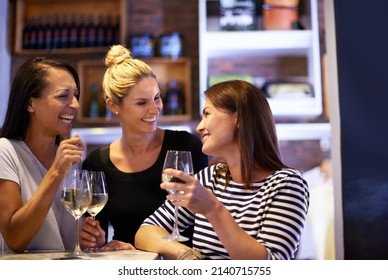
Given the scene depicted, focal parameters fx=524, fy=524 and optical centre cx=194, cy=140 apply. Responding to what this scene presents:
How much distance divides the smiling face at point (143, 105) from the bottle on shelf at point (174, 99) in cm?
169

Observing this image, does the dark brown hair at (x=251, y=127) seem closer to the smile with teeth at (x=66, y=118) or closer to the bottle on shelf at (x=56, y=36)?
the smile with teeth at (x=66, y=118)

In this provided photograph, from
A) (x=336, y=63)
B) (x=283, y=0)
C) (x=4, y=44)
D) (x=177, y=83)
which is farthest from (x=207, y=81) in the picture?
(x=336, y=63)

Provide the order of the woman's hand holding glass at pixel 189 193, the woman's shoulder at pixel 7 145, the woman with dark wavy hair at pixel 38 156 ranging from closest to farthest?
the woman's hand holding glass at pixel 189 193 < the woman with dark wavy hair at pixel 38 156 < the woman's shoulder at pixel 7 145

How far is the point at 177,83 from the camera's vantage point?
3.42 meters

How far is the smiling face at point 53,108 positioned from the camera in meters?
1.46

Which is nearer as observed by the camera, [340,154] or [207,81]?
[340,154]

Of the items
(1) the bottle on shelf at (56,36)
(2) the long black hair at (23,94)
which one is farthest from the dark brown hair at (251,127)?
(1) the bottle on shelf at (56,36)

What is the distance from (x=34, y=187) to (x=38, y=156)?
125 millimetres

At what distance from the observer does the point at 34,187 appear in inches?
53.7

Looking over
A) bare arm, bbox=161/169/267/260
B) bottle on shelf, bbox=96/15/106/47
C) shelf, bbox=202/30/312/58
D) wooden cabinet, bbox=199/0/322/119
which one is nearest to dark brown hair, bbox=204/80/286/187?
bare arm, bbox=161/169/267/260

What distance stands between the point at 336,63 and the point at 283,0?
1850mm

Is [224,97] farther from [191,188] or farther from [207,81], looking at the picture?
[207,81]

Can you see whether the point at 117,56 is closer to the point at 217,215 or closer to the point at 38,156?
the point at 38,156

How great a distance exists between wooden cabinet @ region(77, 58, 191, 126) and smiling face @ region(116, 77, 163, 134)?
66.1 inches
